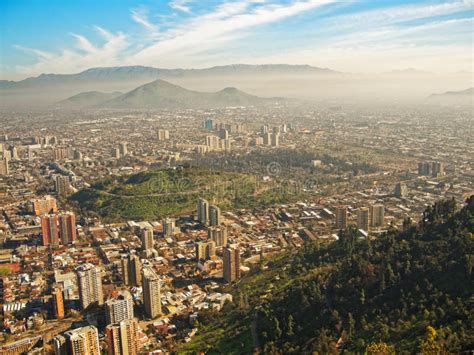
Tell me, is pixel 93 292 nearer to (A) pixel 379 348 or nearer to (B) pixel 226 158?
(A) pixel 379 348

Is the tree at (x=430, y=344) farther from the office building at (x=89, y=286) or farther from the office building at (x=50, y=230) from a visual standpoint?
the office building at (x=50, y=230)

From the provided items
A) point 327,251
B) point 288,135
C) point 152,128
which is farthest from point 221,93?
point 327,251

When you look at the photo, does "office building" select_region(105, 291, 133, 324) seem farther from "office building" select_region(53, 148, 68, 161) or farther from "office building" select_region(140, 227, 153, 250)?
"office building" select_region(53, 148, 68, 161)

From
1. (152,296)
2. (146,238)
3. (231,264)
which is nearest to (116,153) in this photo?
(146,238)

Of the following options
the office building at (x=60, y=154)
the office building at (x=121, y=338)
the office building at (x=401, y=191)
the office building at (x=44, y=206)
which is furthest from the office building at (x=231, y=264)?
the office building at (x=60, y=154)

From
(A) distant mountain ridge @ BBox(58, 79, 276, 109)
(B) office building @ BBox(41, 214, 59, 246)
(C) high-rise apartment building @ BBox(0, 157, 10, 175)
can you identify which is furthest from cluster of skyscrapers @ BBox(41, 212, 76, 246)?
(A) distant mountain ridge @ BBox(58, 79, 276, 109)
